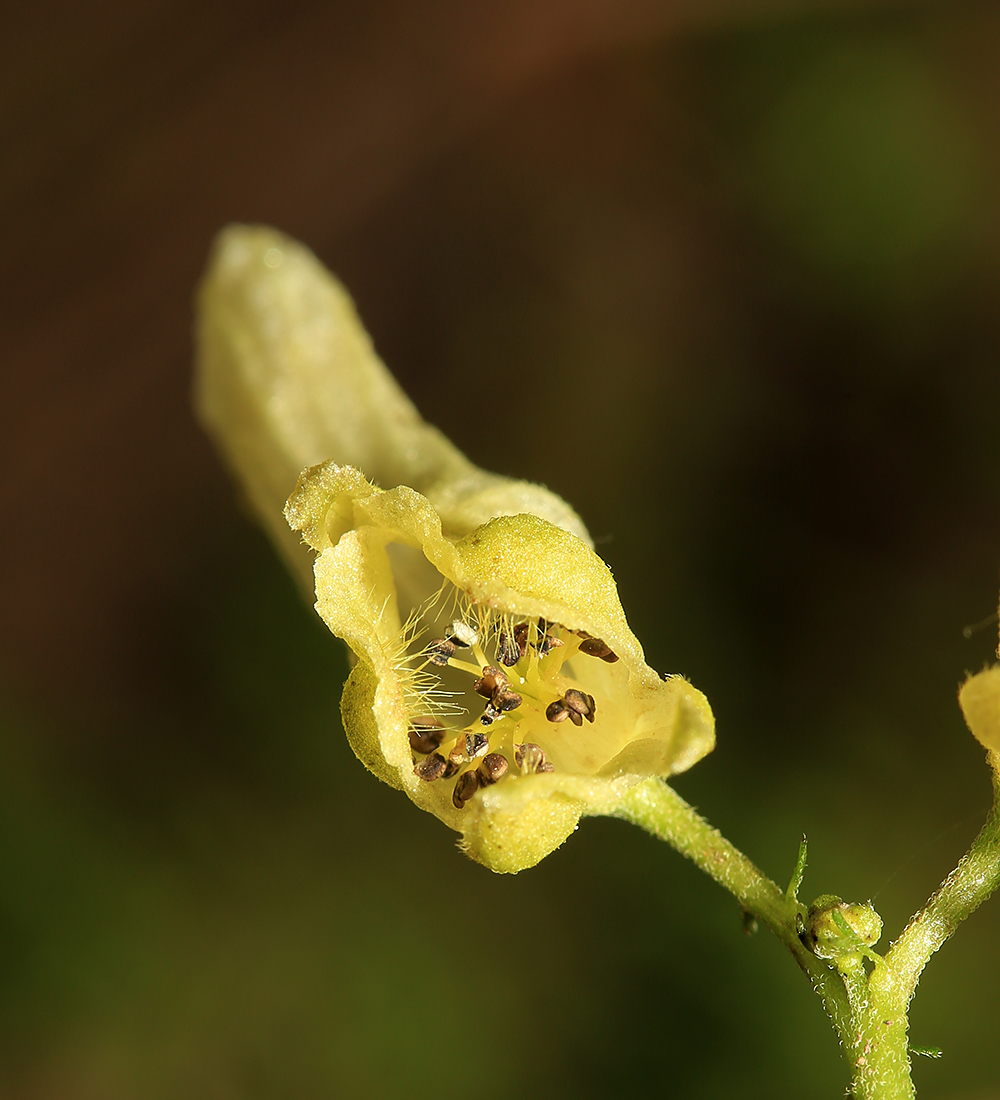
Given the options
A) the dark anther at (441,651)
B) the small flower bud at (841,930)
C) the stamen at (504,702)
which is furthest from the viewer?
the dark anther at (441,651)

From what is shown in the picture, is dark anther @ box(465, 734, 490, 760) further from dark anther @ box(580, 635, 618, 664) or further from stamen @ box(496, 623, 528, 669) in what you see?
dark anther @ box(580, 635, 618, 664)

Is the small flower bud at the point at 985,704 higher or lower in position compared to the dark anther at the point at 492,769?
higher

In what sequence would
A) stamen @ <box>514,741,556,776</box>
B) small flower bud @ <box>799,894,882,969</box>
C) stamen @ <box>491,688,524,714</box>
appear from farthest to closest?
stamen @ <box>491,688,524,714</box> → stamen @ <box>514,741,556,776</box> → small flower bud @ <box>799,894,882,969</box>

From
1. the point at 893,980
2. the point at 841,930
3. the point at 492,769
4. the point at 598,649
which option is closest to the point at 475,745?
the point at 492,769

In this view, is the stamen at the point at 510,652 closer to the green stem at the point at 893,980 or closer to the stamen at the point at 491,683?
the stamen at the point at 491,683

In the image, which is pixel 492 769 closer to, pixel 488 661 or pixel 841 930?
pixel 488 661

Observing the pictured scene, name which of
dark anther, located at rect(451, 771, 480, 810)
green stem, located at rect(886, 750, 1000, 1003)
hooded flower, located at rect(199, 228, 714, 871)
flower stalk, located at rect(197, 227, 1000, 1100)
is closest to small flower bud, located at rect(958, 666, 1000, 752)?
flower stalk, located at rect(197, 227, 1000, 1100)

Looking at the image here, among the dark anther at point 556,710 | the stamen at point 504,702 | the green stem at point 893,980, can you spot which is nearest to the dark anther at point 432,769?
the stamen at point 504,702

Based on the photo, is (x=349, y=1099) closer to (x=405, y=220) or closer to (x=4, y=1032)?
(x=4, y=1032)
